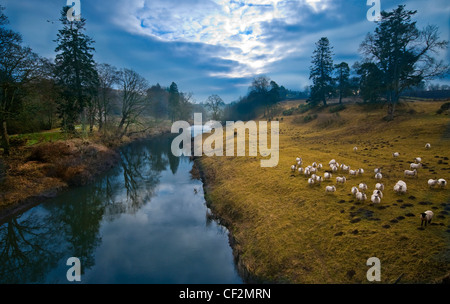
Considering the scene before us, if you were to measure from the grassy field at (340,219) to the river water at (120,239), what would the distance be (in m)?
1.83

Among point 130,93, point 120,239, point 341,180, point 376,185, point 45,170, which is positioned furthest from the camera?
point 130,93

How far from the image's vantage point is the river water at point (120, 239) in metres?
10.7

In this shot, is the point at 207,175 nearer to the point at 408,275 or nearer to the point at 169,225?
the point at 169,225

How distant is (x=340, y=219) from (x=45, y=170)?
1062 inches

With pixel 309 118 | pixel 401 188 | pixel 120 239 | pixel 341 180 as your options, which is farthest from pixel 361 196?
pixel 309 118

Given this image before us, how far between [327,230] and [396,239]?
266cm

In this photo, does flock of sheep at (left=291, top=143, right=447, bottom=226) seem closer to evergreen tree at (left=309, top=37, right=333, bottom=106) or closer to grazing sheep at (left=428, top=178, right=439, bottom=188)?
grazing sheep at (left=428, top=178, right=439, bottom=188)

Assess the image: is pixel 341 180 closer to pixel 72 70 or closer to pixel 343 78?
pixel 72 70

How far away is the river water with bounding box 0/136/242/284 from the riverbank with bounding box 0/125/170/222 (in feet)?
3.59

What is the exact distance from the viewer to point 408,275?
713 cm

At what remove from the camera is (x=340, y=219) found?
10.8m

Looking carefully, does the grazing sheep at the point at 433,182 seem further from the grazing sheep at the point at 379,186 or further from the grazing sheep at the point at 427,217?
the grazing sheep at the point at 427,217
